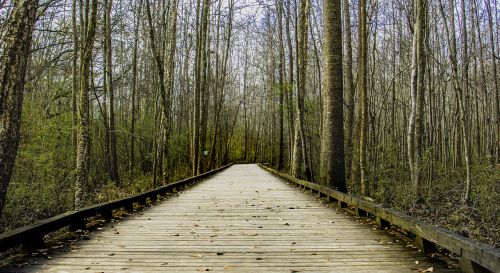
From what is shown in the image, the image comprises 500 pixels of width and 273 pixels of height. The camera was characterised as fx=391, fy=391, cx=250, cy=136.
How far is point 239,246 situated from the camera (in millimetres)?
4711

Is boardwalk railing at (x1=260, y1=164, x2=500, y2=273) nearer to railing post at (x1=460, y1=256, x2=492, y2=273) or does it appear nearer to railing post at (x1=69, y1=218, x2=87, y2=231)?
railing post at (x1=460, y1=256, x2=492, y2=273)

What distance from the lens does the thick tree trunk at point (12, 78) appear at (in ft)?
16.6

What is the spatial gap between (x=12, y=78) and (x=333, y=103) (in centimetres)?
706

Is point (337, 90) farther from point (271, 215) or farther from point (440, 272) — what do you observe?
point (440, 272)

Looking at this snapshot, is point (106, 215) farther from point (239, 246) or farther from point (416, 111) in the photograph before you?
point (416, 111)

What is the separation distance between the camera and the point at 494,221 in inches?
434

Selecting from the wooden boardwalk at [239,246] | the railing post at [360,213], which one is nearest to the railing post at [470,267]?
the wooden boardwalk at [239,246]

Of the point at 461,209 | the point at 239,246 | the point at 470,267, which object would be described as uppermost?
the point at 470,267

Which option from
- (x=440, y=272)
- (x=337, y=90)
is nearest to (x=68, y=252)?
(x=440, y=272)

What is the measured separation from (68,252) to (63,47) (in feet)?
52.8

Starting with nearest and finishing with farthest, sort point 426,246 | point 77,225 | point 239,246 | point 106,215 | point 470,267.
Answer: point 470,267 < point 426,246 < point 239,246 < point 77,225 < point 106,215

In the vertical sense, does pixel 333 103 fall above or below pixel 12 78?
above

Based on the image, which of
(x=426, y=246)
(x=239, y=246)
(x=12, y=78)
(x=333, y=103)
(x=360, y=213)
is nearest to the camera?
(x=426, y=246)

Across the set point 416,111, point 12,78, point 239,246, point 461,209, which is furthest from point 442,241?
point 416,111
